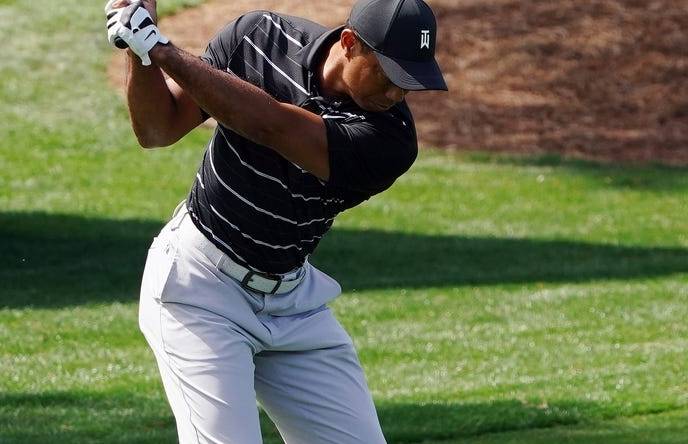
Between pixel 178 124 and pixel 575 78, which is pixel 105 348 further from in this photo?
pixel 575 78

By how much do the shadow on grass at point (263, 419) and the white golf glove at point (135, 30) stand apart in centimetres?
336

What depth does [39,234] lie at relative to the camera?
12.3 m

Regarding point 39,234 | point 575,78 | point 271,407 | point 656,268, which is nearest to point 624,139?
point 575,78

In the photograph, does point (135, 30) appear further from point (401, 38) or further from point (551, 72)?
point (551, 72)

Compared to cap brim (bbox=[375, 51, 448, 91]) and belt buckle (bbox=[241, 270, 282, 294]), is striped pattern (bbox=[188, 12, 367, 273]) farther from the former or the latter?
cap brim (bbox=[375, 51, 448, 91])

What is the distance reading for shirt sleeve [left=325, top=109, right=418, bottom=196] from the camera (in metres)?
4.43

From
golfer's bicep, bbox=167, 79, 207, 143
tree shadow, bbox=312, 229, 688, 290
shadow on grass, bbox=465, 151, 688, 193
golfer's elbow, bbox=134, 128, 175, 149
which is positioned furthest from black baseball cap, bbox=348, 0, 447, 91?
shadow on grass, bbox=465, 151, 688, 193

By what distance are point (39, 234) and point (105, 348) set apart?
11.4ft

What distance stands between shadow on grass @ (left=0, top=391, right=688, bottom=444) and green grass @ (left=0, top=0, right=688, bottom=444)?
2cm

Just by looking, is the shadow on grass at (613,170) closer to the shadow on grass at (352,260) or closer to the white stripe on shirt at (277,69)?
the shadow on grass at (352,260)

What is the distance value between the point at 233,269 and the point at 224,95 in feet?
2.18

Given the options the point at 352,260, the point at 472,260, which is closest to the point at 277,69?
the point at 352,260

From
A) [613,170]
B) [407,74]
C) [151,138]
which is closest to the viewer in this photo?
[407,74]

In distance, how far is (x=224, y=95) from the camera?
4.18 meters
